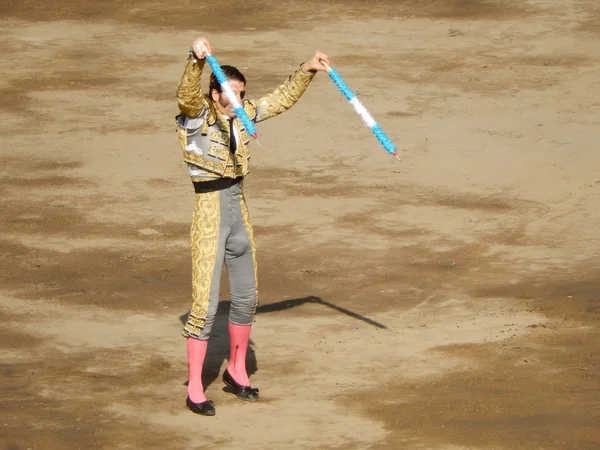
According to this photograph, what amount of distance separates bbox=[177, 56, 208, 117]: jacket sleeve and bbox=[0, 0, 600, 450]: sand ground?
1797 millimetres

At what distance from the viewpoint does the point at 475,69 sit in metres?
16.2

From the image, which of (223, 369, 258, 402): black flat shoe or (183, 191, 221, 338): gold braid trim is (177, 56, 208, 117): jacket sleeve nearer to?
(183, 191, 221, 338): gold braid trim

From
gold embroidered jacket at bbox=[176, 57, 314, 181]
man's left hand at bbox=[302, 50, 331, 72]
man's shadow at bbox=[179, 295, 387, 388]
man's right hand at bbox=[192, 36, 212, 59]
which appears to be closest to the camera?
man's right hand at bbox=[192, 36, 212, 59]

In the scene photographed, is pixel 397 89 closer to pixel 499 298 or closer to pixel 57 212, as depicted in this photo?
pixel 57 212

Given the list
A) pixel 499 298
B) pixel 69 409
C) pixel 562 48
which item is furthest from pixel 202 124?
pixel 562 48

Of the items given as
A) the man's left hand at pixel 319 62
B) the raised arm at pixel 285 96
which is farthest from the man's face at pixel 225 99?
the man's left hand at pixel 319 62

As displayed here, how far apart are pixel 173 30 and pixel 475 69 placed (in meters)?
4.41

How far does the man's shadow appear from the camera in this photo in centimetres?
859

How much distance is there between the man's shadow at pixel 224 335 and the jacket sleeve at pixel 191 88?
6.06ft

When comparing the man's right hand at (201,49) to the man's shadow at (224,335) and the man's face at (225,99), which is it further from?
the man's shadow at (224,335)

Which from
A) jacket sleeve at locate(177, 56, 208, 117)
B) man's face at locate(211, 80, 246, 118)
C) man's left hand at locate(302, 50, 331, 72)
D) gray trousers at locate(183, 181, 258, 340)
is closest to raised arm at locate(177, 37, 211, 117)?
jacket sleeve at locate(177, 56, 208, 117)

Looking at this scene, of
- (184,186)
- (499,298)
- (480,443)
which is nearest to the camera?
(480,443)

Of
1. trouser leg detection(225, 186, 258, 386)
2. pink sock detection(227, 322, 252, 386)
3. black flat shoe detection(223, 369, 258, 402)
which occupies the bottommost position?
black flat shoe detection(223, 369, 258, 402)

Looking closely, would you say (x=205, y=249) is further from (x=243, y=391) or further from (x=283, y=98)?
(x=283, y=98)
